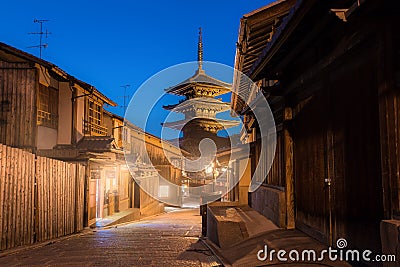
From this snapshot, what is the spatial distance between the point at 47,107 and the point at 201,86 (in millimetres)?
24172

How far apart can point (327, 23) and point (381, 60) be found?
1.93 metres

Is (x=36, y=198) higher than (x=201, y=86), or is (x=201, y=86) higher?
(x=201, y=86)

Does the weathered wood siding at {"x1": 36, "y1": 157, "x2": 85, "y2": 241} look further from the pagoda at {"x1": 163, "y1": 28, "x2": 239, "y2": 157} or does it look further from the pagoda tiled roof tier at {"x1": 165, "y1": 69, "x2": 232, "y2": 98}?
the pagoda at {"x1": 163, "y1": 28, "x2": 239, "y2": 157}

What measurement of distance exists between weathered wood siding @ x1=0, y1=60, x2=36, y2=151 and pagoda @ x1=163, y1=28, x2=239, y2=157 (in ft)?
79.9

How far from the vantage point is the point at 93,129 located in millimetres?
25375

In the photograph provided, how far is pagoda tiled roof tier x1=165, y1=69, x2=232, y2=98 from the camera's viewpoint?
140 feet

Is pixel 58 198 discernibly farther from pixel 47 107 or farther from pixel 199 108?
pixel 199 108

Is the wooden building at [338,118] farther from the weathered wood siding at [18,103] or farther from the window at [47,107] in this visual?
the window at [47,107]

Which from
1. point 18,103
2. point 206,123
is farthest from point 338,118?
point 206,123

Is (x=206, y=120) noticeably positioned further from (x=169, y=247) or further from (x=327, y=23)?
(x=327, y=23)

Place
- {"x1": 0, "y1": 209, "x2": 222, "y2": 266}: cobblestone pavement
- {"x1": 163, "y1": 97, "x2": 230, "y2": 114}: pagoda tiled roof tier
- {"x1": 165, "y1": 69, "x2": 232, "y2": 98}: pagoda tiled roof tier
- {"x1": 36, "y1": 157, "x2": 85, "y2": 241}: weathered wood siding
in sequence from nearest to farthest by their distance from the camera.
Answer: {"x1": 0, "y1": 209, "x2": 222, "y2": 266}: cobblestone pavement → {"x1": 36, "y1": 157, "x2": 85, "y2": 241}: weathered wood siding → {"x1": 165, "y1": 69, "x2": 232, "y2": 98}: pagoda tiled roof tier → {"x1": 163, "y1": 97, "x2": 230, "y2": 114}: pagoda tiled roof tier

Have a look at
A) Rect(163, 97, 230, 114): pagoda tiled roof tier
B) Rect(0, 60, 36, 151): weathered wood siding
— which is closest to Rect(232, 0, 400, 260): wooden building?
Rect(0, 60, 36, 151): weathered wood siding

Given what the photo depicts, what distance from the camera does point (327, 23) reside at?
639 cm

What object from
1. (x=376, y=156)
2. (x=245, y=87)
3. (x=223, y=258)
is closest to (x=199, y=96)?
(x=245, y=87)
